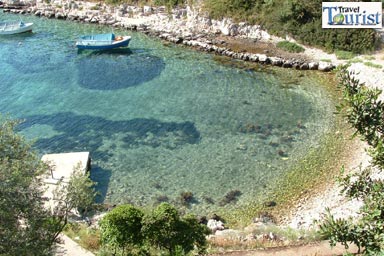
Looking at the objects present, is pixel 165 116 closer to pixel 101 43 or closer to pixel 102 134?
pixel 102 134

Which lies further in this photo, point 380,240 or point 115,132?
point 115,132

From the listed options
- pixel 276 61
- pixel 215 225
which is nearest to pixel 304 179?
pixel 215 225

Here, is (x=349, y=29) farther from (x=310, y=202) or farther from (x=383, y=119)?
(x=383, y=119)

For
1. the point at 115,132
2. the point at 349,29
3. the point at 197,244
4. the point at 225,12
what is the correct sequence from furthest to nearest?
the point at 225,12
the point at 349,29
the point at 115,132
the point at 197,244

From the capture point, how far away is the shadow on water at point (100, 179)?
26125 millimetres

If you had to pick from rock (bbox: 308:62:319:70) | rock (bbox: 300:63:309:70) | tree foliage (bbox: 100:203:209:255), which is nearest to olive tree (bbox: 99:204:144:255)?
tree foliage (bbox: 100:203:209:255)

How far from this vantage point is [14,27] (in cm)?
5281

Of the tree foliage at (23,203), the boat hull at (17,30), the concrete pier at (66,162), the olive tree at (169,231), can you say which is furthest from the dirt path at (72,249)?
the boat hull at (17,30)

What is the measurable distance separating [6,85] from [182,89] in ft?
53.8

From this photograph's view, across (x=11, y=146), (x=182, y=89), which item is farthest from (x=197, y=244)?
(x=182, y=89)

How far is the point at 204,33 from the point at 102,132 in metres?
23.1

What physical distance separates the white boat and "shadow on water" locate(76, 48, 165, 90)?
419 inches

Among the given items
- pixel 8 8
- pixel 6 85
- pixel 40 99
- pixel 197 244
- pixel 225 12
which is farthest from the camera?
pixel 8 8

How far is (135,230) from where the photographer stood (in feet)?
61.1
